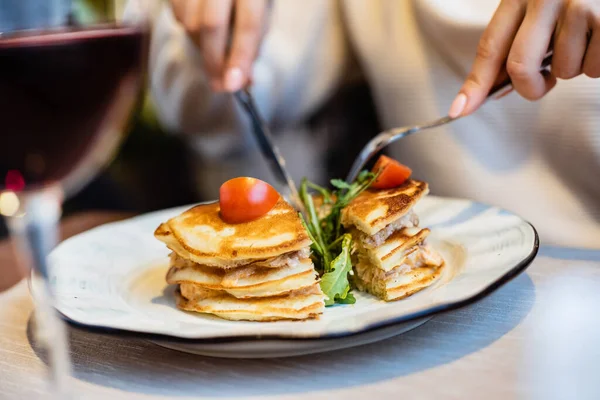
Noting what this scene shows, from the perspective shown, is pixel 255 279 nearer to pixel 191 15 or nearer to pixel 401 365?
pixel 401 365

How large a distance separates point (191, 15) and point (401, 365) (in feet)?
4.71

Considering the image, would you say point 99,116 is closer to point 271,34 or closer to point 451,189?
point 451,189

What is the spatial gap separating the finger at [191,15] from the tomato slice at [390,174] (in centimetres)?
86

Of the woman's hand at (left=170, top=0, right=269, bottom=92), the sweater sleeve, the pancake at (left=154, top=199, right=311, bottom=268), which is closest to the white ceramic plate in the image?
the pancake at (left=154, top=199, right=311, bottom=268)

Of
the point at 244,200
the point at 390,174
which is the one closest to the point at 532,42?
the point at 390,174

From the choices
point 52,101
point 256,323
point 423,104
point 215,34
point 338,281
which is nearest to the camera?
point 52,101

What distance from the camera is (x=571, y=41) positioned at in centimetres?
149

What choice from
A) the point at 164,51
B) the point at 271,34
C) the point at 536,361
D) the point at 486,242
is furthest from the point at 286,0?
the point at 536,361

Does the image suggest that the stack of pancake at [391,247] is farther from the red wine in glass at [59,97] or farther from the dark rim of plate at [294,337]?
the red wine in glass at [59,97]

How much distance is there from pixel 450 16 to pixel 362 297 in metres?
1.24

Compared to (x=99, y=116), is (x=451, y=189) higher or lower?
lower

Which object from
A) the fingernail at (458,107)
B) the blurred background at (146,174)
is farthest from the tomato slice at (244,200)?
the blurred background at (146,174)

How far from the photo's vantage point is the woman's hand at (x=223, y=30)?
194 centimetres

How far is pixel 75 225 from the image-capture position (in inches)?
89.4
